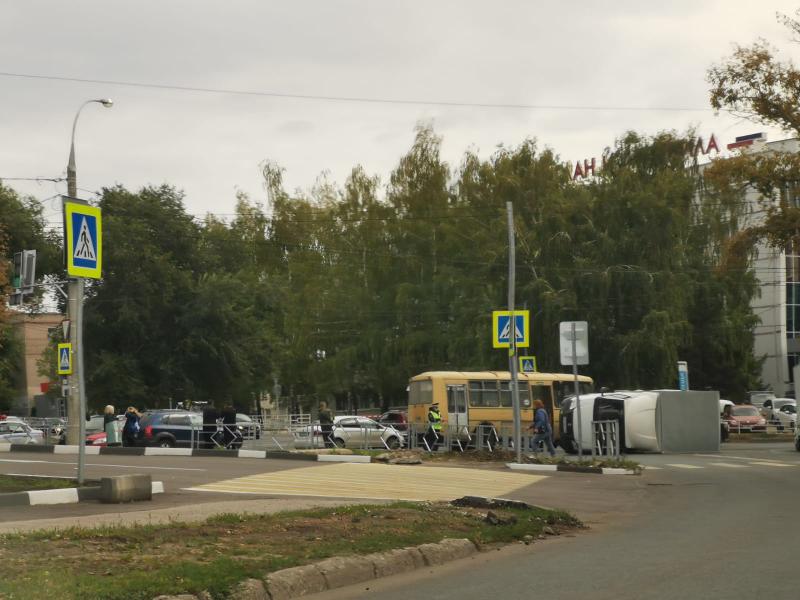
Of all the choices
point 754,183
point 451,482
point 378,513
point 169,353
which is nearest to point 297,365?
point 169,353

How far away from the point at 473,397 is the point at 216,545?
3476cm

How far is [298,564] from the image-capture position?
9.56 meters

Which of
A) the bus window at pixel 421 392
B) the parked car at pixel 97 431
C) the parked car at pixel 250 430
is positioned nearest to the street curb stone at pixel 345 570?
the parked car at pixel 250 430

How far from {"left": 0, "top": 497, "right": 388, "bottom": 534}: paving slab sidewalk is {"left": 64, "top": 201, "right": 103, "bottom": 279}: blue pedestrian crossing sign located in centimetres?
425

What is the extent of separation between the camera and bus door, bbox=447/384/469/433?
44.2 m

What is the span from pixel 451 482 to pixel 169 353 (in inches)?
1675

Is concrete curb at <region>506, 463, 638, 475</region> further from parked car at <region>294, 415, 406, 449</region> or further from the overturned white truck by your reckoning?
parked car at <region>294, 415, 406, 449</region>

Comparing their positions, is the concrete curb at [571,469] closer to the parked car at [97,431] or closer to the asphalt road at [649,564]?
the asphalt road at [649,564]

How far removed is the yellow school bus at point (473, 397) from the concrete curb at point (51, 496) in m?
27.3

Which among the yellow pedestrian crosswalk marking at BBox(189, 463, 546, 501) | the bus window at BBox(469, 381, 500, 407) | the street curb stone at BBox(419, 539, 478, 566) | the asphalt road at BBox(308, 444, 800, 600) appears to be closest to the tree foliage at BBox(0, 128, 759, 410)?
the bus window at BBox(469, 381, 500, 407)

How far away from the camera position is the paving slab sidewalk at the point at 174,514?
12.3 m

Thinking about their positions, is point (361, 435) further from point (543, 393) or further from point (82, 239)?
point (82, 239)

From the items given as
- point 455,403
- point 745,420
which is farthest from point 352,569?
point 745,420

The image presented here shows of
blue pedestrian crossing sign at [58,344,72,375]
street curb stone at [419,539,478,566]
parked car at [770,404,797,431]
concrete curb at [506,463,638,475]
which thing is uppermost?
blue pedestrian crossing sign at [58,344,72,375]
